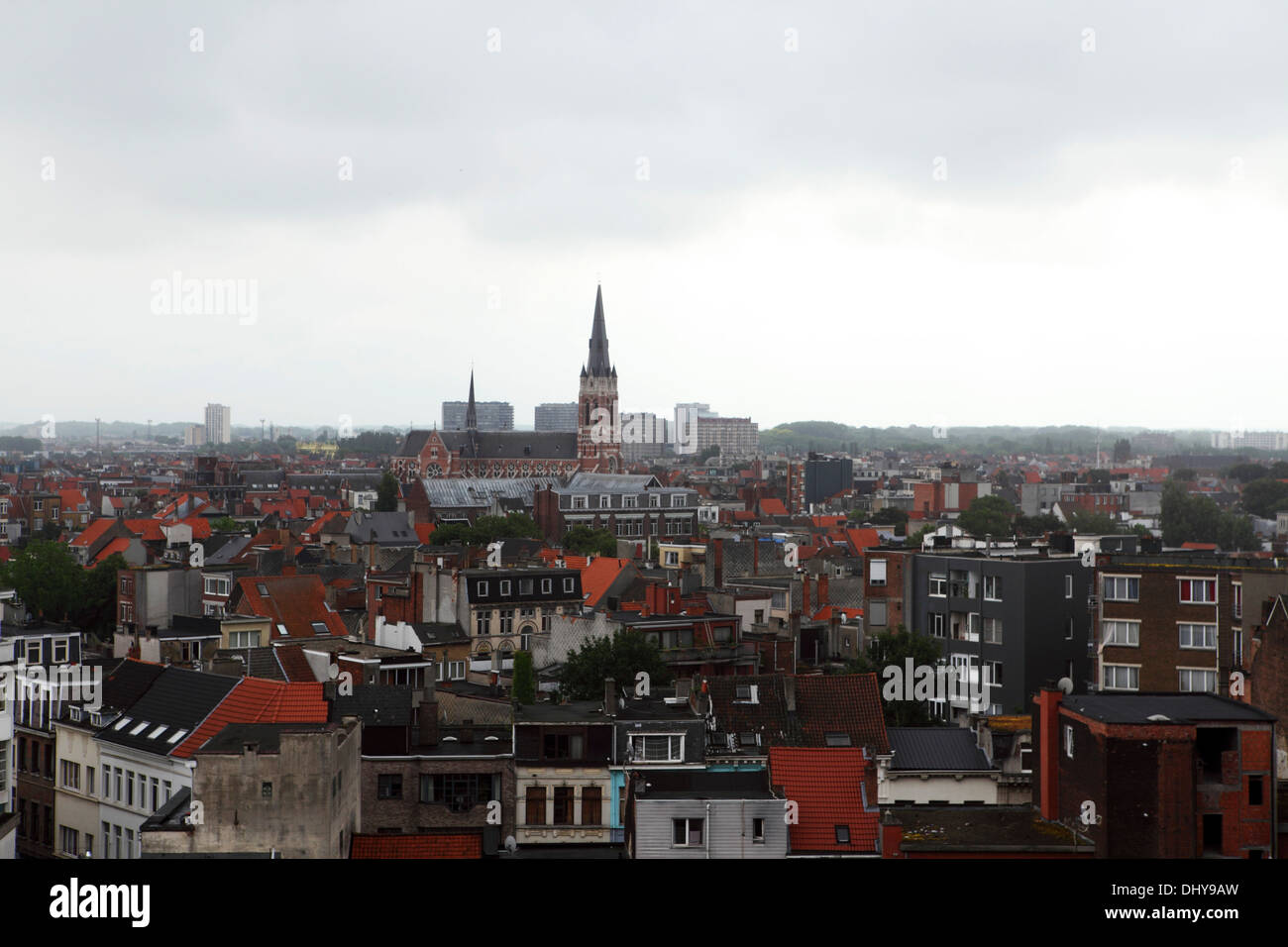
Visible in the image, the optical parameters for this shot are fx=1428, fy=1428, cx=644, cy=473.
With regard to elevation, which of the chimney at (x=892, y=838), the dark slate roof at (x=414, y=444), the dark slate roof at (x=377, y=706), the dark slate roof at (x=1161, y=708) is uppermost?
the dark slate roof at (x=414, y=444)

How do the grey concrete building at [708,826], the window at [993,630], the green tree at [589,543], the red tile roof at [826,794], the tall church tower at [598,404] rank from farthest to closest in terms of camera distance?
the tall church tower at [598,404]
the green tree at [589,543]
the window at [993,630]
the red tile roof at [826,794]
the grey concrete building at [708,826]

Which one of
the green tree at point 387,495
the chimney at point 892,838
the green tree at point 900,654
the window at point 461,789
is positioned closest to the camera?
the chimney at point 892,838

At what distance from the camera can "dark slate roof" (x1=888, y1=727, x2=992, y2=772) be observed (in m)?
33.2

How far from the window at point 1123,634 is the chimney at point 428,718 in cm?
2082

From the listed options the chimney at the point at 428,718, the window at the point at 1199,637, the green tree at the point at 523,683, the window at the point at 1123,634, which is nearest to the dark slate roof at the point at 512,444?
the green tree at the point at 523,683

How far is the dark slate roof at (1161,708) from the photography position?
2477 cm

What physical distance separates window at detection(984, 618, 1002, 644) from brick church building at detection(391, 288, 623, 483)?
5196 inches

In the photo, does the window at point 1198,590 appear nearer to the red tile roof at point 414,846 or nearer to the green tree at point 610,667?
the green tree at point 610,667

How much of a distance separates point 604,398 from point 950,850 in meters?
161

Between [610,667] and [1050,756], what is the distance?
18983 millimetres

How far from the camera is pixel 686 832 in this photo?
26.0 metres

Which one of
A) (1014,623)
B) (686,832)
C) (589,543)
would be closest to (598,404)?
(589,543)
